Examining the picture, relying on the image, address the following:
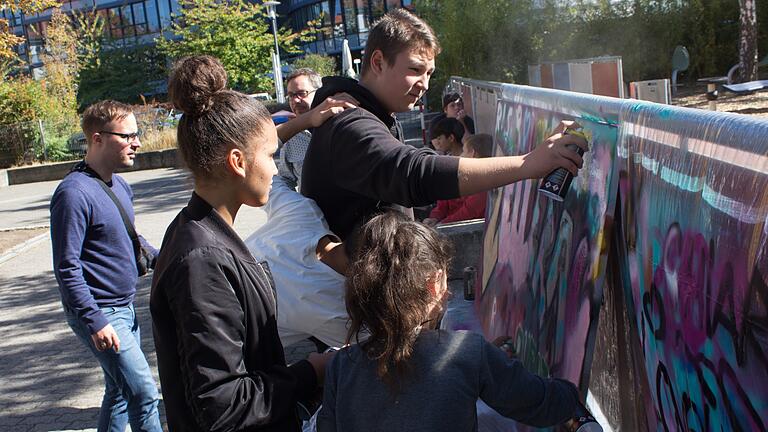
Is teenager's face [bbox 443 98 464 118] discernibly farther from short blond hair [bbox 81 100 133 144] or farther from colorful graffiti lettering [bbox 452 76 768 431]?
colorful graffiti lettering [bbox 452 76 768 431]

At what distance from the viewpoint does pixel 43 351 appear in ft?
23.6

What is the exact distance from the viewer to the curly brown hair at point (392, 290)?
83.4 inches

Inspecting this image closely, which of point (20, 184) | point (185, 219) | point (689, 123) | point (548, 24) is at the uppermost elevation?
point (548, 24)

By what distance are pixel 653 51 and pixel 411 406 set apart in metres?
23.8

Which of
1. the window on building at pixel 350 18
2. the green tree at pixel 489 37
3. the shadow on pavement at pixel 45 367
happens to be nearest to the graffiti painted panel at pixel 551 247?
the shadow on pavement at pixel 45 367

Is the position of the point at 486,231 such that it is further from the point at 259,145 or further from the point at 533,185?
the point at 259,145

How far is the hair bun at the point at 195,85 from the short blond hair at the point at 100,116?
183 cm

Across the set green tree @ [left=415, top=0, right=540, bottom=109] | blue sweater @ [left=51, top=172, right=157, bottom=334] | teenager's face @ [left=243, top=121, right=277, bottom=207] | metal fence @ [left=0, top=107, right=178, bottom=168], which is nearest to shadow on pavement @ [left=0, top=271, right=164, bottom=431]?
blue sweater @ [left=51, top=172, right=157, bottom=334]

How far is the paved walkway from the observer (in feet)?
18.5

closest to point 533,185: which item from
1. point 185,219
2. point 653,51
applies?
point 185,219

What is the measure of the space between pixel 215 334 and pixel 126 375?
2.18 meters

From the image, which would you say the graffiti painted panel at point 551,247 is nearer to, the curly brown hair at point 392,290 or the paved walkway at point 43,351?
the curly brown hair at point 392,290

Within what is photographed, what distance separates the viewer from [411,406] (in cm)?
213

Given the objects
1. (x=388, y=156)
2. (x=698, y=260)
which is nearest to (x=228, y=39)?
(x=388, y=156)
